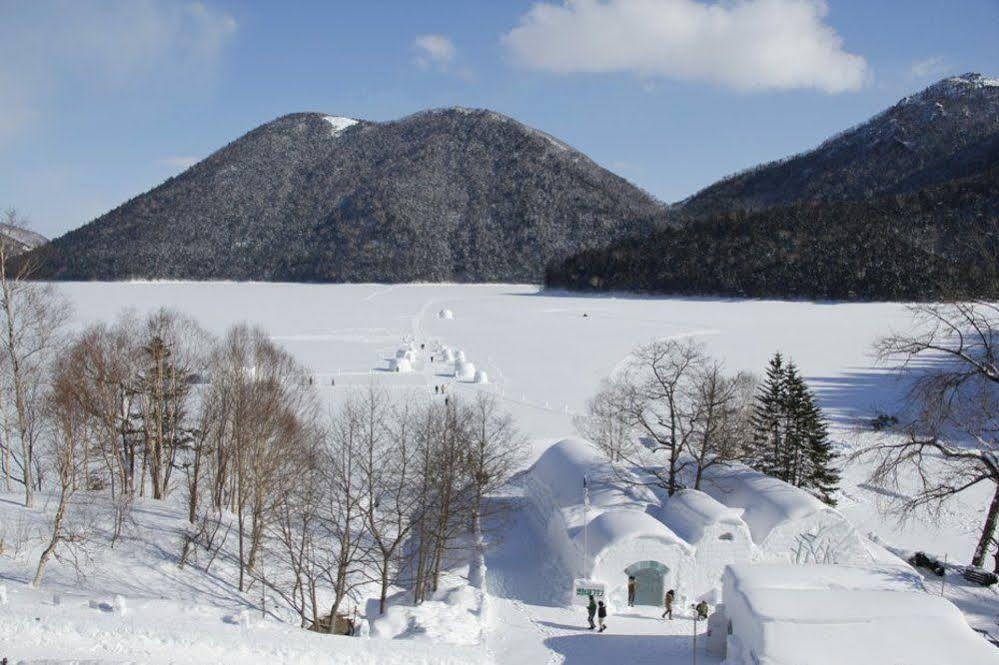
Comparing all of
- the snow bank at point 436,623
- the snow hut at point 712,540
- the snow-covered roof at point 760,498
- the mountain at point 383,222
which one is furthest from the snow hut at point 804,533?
the mountain at point 383,222

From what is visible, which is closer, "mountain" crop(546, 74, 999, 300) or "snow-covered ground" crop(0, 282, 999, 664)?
"snow-covered ground" crop(0, 282, 999, 664)

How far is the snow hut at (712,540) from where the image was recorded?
54.1 feet

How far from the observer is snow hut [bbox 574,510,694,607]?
16.1 meters

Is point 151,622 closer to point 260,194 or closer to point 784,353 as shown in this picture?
point 784,353

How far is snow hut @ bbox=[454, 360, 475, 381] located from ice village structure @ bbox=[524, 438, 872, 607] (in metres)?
17.6

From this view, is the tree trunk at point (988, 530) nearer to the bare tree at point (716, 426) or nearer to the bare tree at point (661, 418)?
the bare tree at point (716, 426)

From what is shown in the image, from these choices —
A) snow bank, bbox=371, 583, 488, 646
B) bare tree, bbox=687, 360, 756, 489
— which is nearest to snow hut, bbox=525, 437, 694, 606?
bare tree, bbox=687, 360, 756, 489

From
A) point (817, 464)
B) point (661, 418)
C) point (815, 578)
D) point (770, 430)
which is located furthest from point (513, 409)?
→ point (815, 578)

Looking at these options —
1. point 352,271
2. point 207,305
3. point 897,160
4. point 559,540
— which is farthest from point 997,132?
point 559,540

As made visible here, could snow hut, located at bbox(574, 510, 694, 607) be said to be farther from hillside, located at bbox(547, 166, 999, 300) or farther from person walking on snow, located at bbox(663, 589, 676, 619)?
hillside, located at bbox(547, 166, 999, 300)

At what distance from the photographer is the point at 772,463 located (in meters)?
24.1

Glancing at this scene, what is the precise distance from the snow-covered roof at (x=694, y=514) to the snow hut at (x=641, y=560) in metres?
0.63

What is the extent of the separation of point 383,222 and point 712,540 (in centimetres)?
15299

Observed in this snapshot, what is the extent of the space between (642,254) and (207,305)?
199ft
